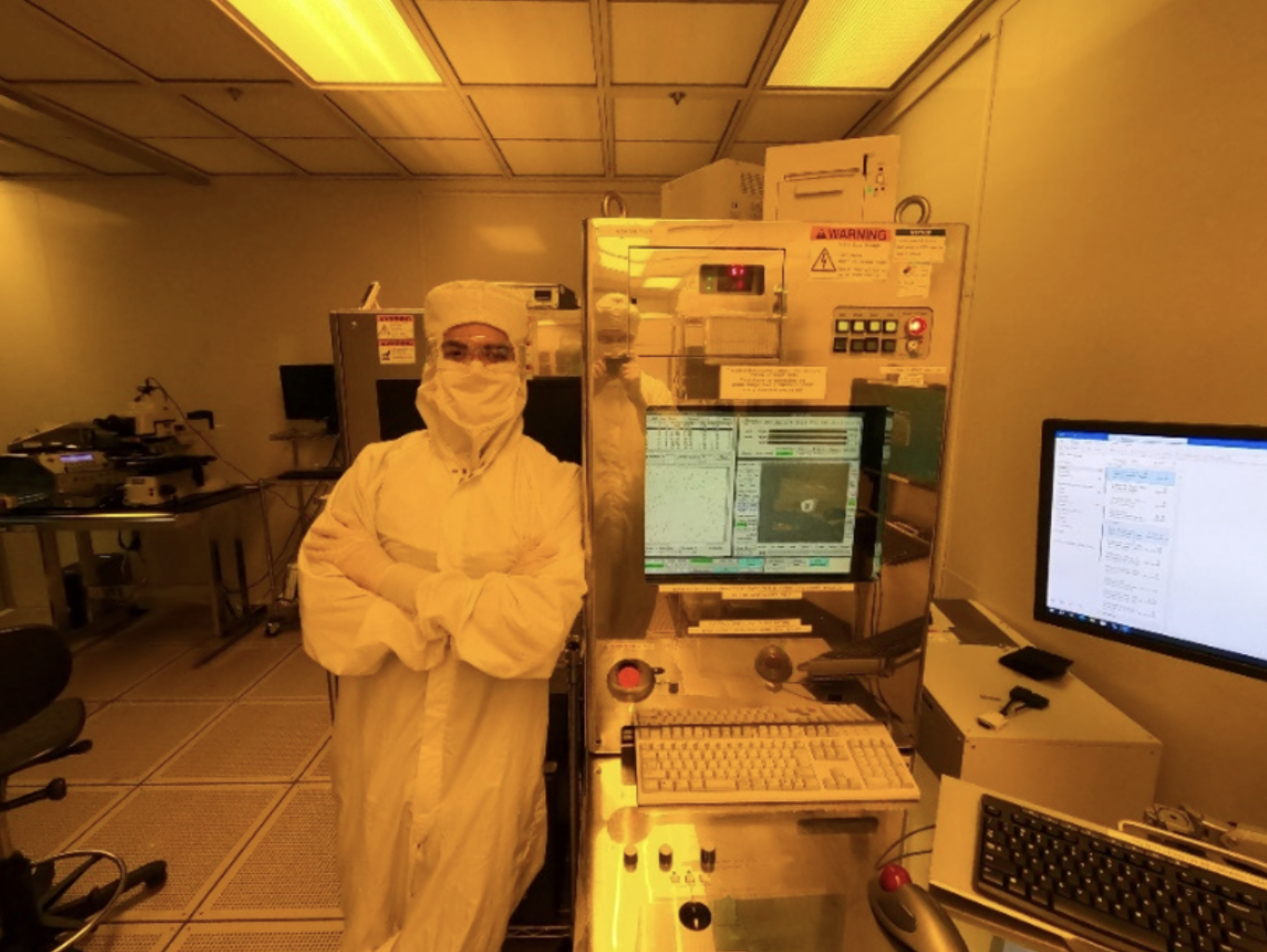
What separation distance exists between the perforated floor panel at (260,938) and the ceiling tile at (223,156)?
342cm

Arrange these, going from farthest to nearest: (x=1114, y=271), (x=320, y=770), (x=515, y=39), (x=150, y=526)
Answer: (x=150, y=526) < (x=320, y=770) < (x=515, y=39) < (x=1114, y=271)

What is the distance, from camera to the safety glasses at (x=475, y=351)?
1262mm

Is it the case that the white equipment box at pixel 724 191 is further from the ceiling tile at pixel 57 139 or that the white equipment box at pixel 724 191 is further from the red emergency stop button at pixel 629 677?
the ceiling tile at pixel 57 139

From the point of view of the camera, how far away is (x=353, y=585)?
1175mm

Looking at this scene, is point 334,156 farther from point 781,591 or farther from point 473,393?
point 781,591

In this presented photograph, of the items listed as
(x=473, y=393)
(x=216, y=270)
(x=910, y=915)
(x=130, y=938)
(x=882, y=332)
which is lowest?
(x=130, y=938)

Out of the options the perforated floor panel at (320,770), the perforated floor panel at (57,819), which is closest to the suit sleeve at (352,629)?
the perforated floor panel at (320,770)

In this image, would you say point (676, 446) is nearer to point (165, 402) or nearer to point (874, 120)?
point (874, 120)

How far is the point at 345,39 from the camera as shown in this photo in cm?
212

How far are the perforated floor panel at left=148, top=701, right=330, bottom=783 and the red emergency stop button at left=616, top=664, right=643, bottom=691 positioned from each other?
6.18 ft

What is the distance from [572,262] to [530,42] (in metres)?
1.71

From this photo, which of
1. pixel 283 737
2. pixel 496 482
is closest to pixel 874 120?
pixel 496 482

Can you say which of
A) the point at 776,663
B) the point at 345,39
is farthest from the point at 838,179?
the point at 345,39

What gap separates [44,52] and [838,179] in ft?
9.73
